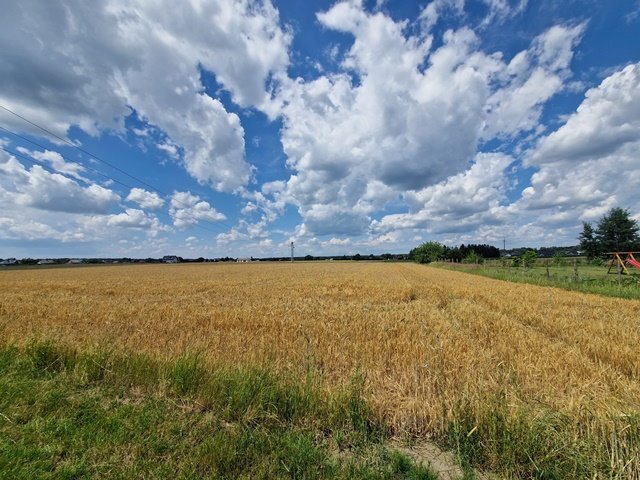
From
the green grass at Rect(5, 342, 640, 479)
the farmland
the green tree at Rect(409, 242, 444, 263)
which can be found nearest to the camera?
the green grass at Rect(5, 342, 640, 479)

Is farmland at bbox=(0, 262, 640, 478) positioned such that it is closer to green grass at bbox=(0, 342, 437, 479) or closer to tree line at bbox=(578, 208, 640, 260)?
green grass at bbox=(0, 342, 437, 479)

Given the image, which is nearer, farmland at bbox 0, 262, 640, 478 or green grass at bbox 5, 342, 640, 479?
green grass at bbox 5, 342, 640, 479

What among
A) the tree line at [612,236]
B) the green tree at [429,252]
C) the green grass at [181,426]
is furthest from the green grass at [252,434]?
the green tree at [429,252]

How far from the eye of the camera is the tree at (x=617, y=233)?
2335 inches

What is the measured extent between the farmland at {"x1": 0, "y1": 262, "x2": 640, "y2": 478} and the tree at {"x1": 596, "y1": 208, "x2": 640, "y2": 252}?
68.5m

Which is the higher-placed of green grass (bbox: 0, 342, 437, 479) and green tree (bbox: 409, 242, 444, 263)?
green tree (bbox: 409, 242, 444, 263)

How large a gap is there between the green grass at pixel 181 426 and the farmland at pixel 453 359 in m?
0.47

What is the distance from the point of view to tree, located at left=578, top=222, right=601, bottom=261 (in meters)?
64.6

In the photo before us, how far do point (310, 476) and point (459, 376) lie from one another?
10.9 ft

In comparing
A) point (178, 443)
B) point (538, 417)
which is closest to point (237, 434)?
point (178, 443)

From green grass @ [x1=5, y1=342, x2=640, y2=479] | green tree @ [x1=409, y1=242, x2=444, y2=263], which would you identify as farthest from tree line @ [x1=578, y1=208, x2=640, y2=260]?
green grass @ [x1=5, y1=342, x2=640, y2=479]

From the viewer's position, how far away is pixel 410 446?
3.53 m

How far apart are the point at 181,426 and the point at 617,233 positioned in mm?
86023

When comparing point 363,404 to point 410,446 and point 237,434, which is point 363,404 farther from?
point 237,434
